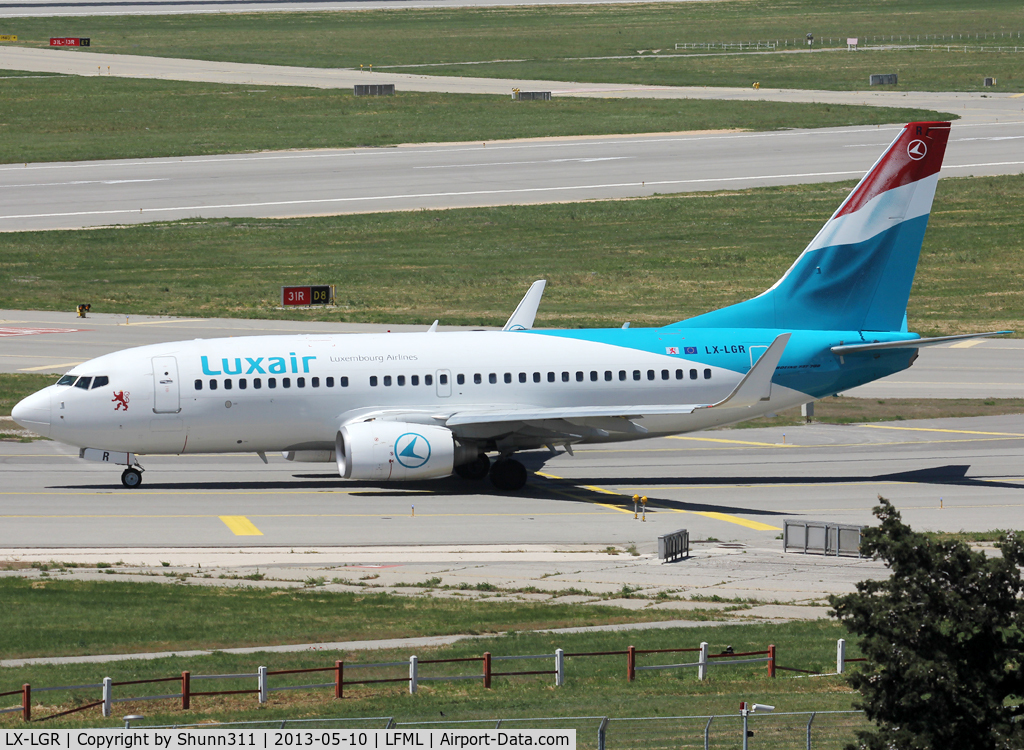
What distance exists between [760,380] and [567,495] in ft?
24.7

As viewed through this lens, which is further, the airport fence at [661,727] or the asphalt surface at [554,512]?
the asphalt surface at [554,512]

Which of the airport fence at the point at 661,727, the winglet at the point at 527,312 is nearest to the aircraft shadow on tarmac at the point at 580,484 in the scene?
the winglet at the point at 527,312

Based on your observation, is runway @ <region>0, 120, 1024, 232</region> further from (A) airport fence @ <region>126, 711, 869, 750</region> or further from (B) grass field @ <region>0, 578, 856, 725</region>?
(A) airport fence @ <region>126, 711, 869, 750</region>

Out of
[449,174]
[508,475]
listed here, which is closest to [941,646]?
[508,475]

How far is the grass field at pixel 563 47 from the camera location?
154 meters

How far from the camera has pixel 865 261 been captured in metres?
51.3

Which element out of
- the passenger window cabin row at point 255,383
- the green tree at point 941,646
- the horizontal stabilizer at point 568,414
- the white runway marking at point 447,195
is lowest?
the green tree at point 941,646

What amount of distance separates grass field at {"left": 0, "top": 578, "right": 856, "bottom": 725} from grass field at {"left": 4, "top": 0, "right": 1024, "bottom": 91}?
119982 mm

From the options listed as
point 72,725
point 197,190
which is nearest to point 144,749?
point 72,725

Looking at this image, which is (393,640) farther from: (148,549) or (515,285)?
(515,285)

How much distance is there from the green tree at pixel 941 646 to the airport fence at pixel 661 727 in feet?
9.07

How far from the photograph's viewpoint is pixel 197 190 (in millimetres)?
103000

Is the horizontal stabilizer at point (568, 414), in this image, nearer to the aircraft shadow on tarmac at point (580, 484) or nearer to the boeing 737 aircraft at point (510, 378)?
→ the boeing 737 aircraft at point (510, 378)
